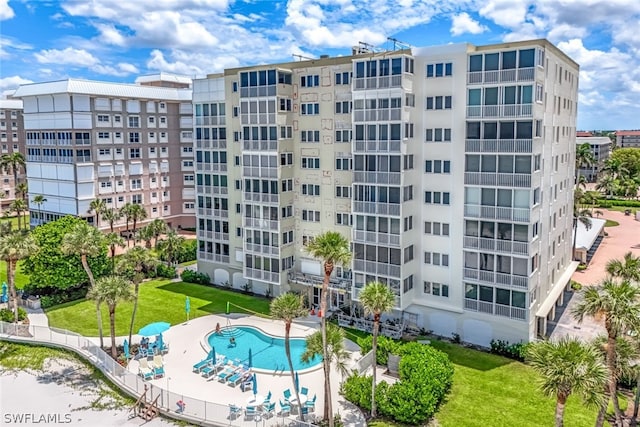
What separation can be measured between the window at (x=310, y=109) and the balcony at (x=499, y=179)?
14.4 meters

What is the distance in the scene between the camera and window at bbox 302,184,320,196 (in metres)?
47.1

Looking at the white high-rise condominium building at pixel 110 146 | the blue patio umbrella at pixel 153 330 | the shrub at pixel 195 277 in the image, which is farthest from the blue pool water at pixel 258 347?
the white high-rise condominium building at pixel 110 146

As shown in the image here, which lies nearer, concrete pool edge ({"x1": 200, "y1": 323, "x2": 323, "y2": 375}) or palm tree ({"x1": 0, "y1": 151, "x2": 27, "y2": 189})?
concrete pool edge ({"x1": 200, "y1": 323, "x2": 323, "y2": 375})

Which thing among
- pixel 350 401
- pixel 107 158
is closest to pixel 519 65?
pixel 350 401

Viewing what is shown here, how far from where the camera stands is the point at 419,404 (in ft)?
96.0

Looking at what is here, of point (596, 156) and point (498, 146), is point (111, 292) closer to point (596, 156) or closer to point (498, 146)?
point (498, 146)

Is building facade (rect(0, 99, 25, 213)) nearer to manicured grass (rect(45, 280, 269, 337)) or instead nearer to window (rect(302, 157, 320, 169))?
manicured grass (rect(45, 280, 269, 337))

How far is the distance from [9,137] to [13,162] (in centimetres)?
1407

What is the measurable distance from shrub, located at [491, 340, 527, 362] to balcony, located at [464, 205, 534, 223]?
8929 mm

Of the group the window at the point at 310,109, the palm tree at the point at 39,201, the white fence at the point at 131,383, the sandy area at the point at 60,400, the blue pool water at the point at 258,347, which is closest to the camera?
the white fence at the point at 131,383

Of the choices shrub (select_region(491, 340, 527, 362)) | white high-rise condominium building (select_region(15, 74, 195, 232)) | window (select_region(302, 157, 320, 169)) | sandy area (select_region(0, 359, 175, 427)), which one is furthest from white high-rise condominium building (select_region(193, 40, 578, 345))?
white high-rise condominium building (select_region(15, 74, 195, 232))

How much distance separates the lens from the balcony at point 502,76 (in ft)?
115

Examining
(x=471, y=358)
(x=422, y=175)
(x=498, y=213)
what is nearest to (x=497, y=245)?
(x=498, y=213)

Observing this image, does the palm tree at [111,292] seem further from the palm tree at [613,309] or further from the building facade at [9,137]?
the building facade at [9,137]
